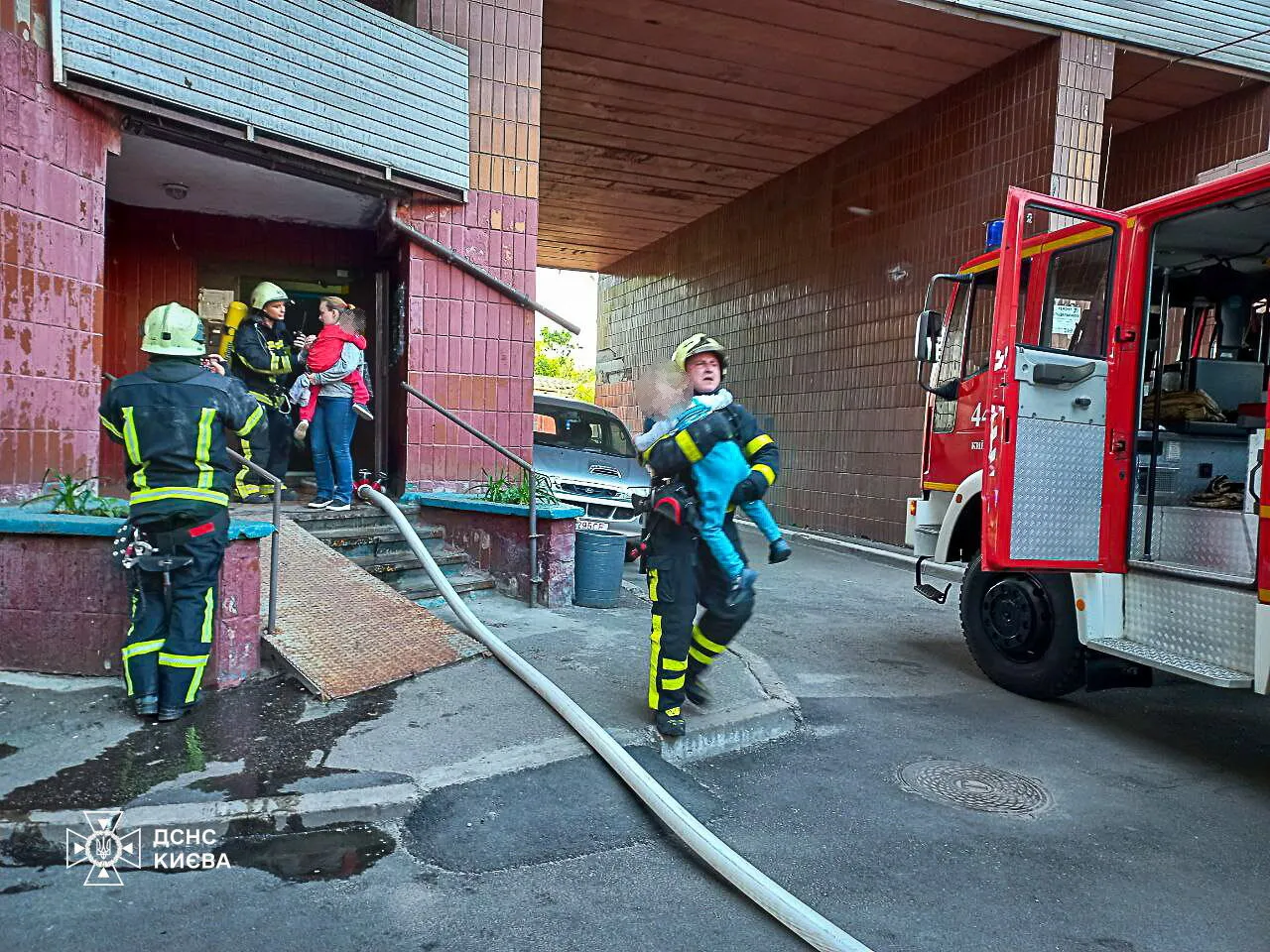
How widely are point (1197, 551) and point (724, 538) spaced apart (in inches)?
109

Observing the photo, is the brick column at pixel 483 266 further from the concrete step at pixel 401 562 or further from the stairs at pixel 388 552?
the concrete step at pixel 401 562

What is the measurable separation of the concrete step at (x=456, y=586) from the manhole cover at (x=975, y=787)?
3835 millimetres

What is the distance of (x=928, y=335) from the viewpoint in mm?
6332

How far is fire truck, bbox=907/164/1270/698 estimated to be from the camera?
462 cm

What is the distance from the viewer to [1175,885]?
3.24 meters

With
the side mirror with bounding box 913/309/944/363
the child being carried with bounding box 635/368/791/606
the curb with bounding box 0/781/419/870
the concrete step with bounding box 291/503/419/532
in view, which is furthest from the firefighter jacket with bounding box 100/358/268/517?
the side mirror with bounding box 913/309/944/363

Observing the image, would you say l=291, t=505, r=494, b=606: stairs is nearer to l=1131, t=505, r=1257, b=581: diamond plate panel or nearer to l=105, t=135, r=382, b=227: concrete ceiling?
l=105, t=135, r=382, b=227: concrete ceiling

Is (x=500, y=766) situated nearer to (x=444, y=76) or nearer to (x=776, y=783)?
(x=776, y=783)

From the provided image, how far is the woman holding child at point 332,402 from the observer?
7031mm

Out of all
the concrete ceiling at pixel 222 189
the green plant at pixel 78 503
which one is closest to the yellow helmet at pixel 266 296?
the concrete ceiling at pixel 222 189

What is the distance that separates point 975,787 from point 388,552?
4681mm

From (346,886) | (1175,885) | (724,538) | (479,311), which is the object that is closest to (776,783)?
(724,538)

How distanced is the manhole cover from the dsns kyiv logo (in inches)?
123

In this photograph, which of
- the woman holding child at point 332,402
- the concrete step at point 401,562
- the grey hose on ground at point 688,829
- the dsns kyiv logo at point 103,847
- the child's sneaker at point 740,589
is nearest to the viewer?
the grey hose on ground at point 688,829
